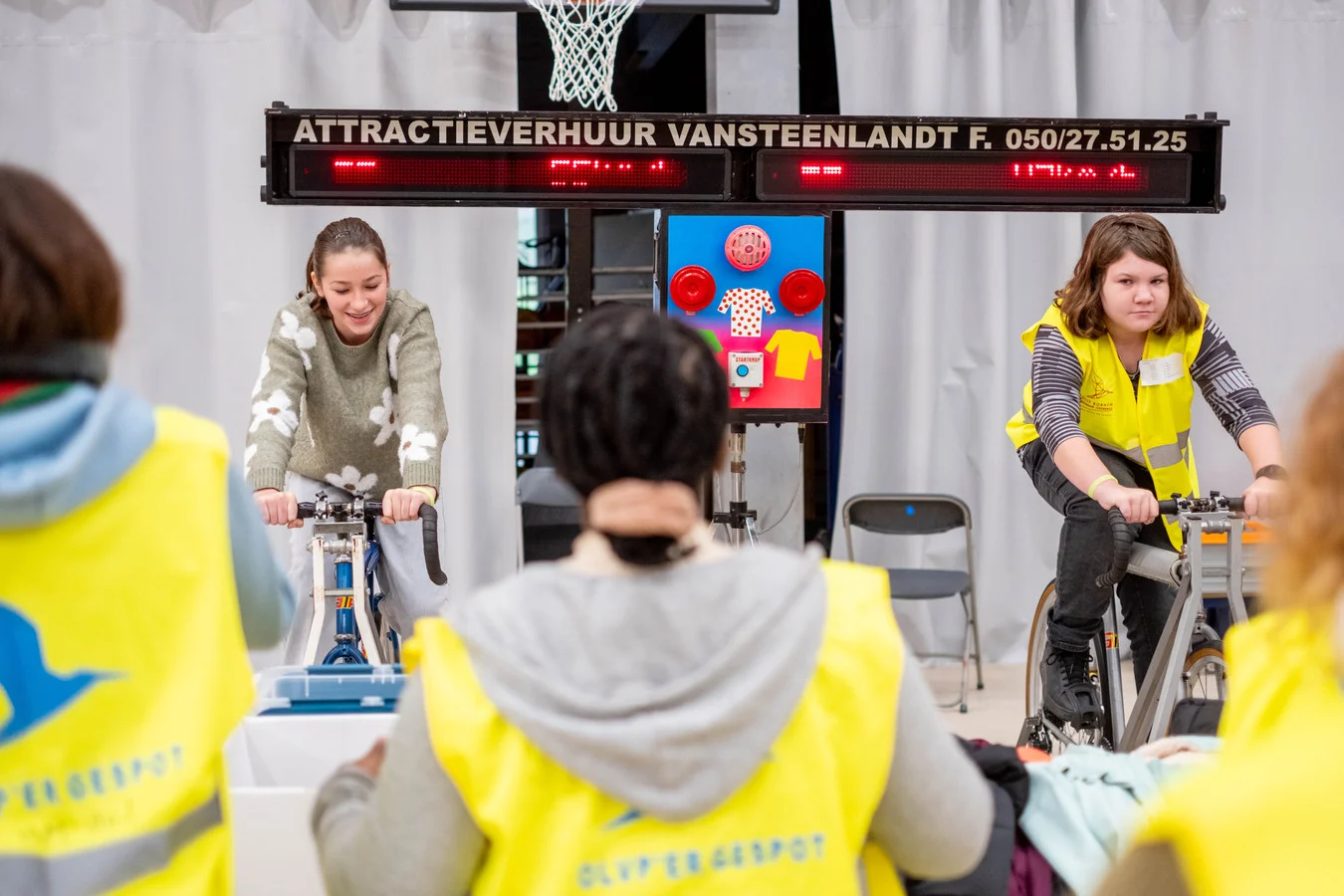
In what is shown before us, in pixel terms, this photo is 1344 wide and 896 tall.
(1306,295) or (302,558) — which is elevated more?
(1306,295)

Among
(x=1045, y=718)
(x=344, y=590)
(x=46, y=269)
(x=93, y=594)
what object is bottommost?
(x=1045, y=718)

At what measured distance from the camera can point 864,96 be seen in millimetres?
5199

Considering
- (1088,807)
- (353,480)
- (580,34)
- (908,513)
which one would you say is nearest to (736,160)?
(580,34)

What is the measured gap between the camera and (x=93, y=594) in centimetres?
123

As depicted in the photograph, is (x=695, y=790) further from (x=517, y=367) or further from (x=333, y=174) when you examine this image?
(x=517, y=367)

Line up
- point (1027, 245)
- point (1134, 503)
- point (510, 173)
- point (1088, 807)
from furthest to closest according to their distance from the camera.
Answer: point (1027, 245)
point (510, 173)
point (1134, 503)
point (1088, 807)

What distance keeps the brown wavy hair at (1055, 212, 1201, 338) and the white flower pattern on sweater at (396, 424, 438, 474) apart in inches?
61.0

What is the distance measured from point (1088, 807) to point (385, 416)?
6.55ft

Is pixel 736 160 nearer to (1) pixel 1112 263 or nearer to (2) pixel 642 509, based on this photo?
(1) pixel 1112 263

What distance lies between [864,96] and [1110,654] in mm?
2710

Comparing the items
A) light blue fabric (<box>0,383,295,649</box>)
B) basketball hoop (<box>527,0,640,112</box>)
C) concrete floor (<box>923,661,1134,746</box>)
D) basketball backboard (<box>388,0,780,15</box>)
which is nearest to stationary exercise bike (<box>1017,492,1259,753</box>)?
concrete floor (<box>923,661,1134,746</box>)

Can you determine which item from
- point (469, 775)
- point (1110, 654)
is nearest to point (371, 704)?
point (469, 775)

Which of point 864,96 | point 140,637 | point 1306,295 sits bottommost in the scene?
point 140,637

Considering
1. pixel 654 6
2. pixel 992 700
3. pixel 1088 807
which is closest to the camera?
pixel 1088 807
